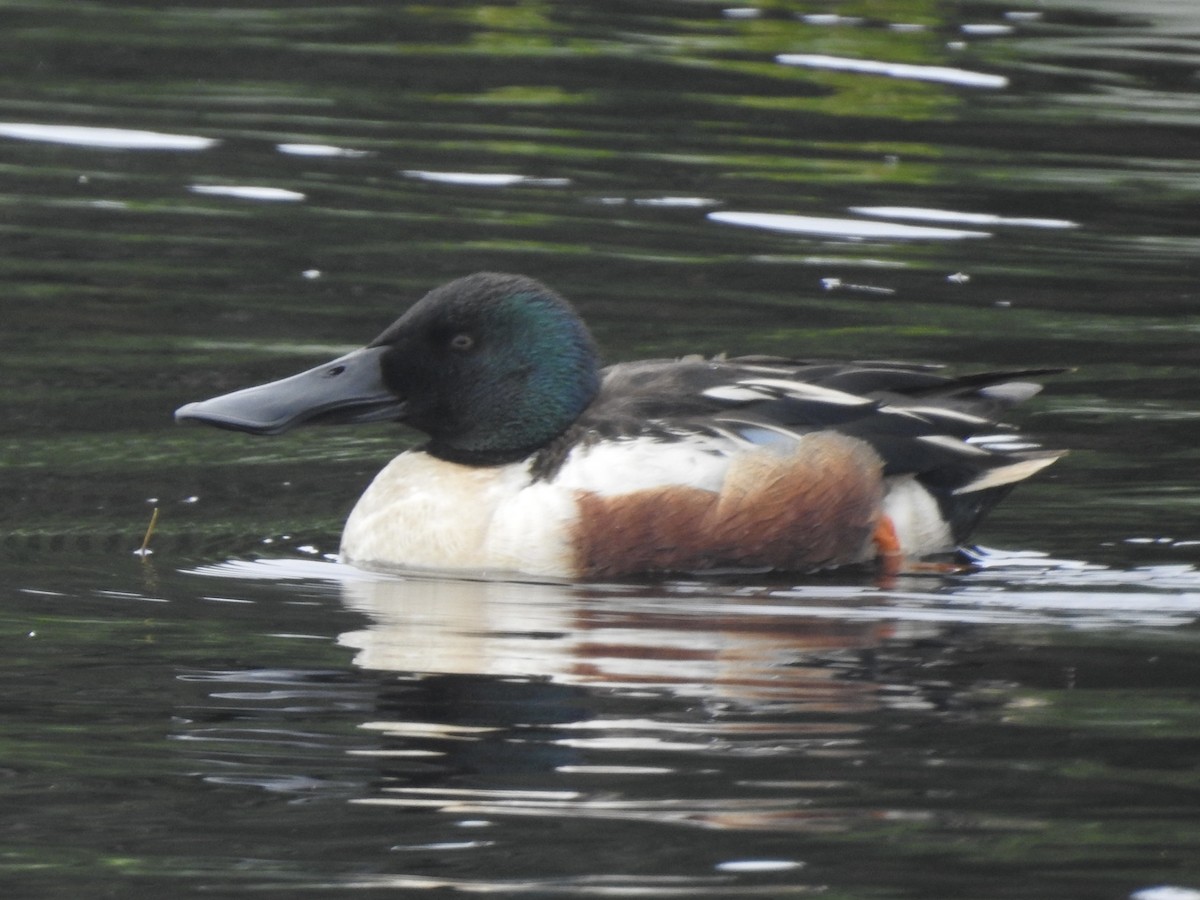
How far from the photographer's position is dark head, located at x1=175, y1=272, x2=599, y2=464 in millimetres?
7871

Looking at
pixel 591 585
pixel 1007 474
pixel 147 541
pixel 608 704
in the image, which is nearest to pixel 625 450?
pixel 591 585

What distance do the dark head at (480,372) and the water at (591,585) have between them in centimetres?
56

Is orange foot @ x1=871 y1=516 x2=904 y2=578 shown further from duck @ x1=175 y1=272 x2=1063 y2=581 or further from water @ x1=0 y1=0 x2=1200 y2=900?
water @ x1=0 y1=0 x2=1200 y2=900

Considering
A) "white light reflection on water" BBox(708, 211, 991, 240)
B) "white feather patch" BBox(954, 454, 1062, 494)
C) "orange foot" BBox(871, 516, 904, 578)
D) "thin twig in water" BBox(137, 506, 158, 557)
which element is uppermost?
"white light reflection on water" BBox(708, 211, 991, 240)

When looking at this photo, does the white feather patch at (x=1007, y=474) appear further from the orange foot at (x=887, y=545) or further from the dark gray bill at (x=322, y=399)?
the dark gray bill at (x=322, y=399)

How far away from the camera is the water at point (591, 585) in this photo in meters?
4.89

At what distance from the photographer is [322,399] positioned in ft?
25.7

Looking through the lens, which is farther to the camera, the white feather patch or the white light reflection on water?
the white light reflection on water

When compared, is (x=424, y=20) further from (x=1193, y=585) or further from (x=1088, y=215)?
(x=1193, y=585)

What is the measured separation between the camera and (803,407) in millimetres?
7719

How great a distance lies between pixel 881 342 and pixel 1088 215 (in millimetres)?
3341

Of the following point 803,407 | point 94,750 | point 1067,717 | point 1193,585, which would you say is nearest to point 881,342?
point 803,407

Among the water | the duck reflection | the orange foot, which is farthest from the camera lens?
the orange foot

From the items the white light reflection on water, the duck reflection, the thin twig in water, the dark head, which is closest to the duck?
the dark head
